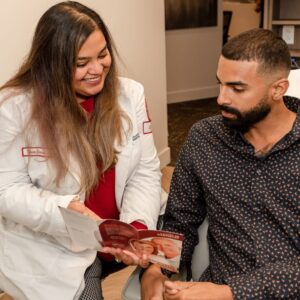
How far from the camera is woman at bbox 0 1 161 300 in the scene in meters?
1.40

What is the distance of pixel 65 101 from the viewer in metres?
1.49

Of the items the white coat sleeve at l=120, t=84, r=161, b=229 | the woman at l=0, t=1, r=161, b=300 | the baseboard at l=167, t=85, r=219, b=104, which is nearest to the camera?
the woman at l=0, t=1, r=161, b=300

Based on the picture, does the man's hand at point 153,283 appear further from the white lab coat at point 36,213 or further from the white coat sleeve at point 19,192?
the white coat sleeve at point 19,192

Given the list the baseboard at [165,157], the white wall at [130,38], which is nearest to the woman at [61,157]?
the white wall at [130,38]

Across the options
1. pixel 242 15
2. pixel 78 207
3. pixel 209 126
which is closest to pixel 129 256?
pixel 78 207

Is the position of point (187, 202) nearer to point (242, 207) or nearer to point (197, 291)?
point (242, 207)

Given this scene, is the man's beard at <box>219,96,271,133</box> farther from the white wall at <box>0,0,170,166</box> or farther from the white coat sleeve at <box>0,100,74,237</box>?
the white wall at <box>0,0,170,166</box>

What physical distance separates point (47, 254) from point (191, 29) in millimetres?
4443

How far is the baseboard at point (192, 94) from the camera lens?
5652 millimetres

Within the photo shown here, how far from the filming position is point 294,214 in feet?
4.19

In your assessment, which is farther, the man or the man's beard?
the man's beard

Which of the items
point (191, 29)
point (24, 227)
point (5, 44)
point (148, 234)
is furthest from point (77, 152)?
point (191, 29)

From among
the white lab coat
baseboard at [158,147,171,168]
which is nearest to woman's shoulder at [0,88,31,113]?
the white lab coat

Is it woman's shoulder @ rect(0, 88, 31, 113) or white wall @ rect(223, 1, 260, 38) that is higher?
woman's shoulder @ rect(0, 88, 31, 113)
